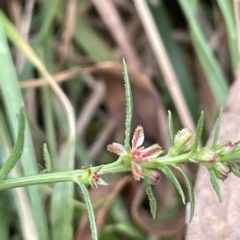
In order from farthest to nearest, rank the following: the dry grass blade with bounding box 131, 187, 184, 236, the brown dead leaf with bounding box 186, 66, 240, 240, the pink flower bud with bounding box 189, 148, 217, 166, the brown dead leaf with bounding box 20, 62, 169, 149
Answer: the brown dead leaf with bounding box 20, 62, 169, 149
the dry grass blade with bounding box 131, 187, 184, 236
the brown dead leaf with bounding box 186, 66, 240, 240
the pink flower bud with bounding box 189, 148, 217, 166

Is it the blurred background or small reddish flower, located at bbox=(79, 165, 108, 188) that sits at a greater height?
the blurred background

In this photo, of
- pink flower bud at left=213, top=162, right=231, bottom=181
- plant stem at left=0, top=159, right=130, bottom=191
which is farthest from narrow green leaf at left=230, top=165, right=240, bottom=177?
plant stem at left=0, top=159, right=130, bottom=191

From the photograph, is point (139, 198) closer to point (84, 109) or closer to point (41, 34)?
point (84, 109)

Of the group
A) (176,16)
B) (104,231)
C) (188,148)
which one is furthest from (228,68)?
(188,148)

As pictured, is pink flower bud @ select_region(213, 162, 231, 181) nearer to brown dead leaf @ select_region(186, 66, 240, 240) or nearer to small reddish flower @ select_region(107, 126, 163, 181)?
small reddish flower @ select_region(107, 126, 163, 181)

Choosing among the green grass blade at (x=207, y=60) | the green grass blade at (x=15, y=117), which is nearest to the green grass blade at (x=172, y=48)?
the green grass blade at (x=207, y=60)

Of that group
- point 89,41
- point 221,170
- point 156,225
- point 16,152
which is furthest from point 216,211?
point 89,41

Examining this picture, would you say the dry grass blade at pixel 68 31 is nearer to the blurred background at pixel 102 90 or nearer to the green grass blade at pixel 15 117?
the blurred background at pixel 102 90

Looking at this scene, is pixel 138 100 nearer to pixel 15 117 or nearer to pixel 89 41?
pixel 89 41
